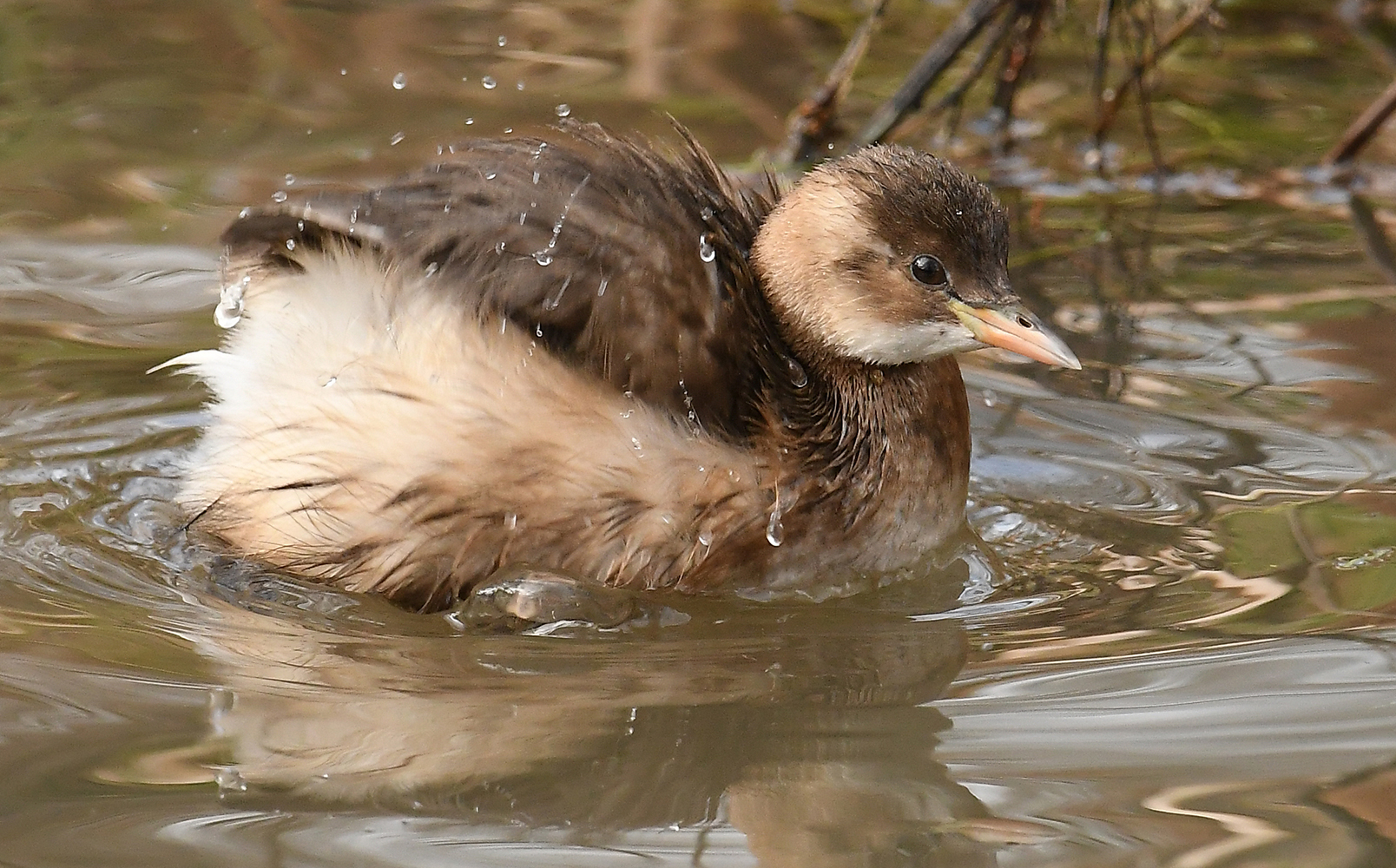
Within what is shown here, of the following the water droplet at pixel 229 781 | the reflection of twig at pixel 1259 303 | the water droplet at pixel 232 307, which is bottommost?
the water droplet at pixel 229 781

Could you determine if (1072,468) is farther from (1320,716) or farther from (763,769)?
(763,769)

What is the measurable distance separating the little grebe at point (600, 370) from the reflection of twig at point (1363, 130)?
9.56 ft

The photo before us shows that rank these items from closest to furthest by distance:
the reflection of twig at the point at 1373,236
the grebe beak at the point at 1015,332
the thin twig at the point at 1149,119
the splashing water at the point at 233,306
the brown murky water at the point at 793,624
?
the brown murky water at the point at 793,624 → the grebe beak at the point at 1015,332 → the splashing water at the point at 233,306 → the reflection of twig at the point at 1373,236 → the thin twig at the point at 1149,119

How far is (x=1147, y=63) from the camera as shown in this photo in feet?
20.3

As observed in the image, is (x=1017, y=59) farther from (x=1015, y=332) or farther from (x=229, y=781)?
(x=229, y=781)

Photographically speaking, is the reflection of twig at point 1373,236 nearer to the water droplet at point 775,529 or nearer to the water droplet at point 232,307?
the water droplet at point 775,529

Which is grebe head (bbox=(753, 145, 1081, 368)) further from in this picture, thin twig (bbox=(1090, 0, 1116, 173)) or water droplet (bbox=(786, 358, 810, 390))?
thin twig (bbox=(1090, 0, 1116, 173))

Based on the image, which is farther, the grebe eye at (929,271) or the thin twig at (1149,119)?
the thin twig at (1149,119)

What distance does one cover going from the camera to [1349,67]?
7.64 m

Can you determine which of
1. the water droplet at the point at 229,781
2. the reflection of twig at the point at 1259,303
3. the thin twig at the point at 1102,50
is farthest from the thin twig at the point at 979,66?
the water droplet at the point at 229,781

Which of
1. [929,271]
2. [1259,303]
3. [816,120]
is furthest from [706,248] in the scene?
[816,120]

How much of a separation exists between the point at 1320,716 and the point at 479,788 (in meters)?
1.44

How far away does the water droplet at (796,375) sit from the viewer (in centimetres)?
400

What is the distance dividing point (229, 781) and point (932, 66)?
3971 mm
